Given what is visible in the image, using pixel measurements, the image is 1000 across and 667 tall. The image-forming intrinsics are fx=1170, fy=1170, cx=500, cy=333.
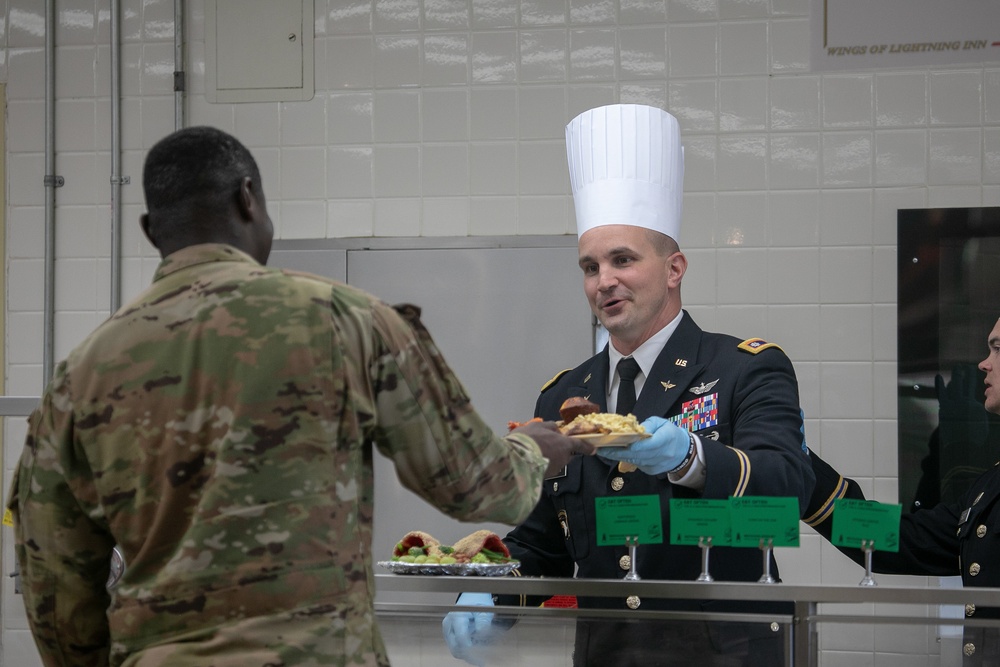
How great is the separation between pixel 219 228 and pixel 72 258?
9.60 feet

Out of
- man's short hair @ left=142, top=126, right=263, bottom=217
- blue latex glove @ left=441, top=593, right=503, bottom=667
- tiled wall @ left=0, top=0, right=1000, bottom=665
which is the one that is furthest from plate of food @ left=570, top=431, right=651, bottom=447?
tiled wall @ left=0, top=0, right=1000, bottom=665

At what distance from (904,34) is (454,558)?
2.62m

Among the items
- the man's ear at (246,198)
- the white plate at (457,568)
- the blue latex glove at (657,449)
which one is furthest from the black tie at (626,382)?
the man's ear at (246,198)

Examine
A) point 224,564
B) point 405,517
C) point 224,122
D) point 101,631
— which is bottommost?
point 405,517

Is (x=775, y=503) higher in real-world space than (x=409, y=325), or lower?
lower

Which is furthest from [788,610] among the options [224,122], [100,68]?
[100,68]

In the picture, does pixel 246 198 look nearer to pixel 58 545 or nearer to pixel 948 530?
pixel 58 545

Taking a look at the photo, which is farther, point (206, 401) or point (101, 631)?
point (101, 631)

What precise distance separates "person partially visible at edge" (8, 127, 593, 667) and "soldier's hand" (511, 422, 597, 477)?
0.31 m

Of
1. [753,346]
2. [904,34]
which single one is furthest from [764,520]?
[904,34]

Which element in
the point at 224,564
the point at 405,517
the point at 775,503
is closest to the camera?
the point at 224,564

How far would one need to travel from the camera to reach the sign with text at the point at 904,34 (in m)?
3.86

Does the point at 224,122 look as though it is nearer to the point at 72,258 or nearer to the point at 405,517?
the point at 72,258

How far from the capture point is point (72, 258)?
4258 millimetres
